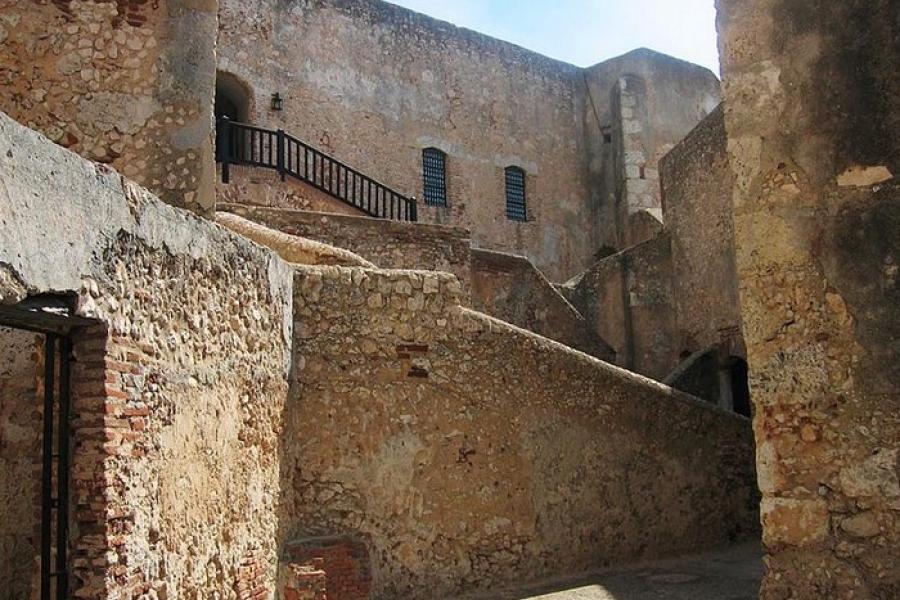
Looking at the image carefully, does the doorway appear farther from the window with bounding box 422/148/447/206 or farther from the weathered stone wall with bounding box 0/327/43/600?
the window with bounding box 422/148/447/206

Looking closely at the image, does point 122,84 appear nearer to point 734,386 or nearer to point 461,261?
point 461,261

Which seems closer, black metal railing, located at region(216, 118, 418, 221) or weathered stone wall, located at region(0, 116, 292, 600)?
weathered stone wall, located at region(0, 116, 292, 600)

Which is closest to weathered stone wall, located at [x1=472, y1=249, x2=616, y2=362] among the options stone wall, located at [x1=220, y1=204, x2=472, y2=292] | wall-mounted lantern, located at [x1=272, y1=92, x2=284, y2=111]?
stone wall, located at [x1=220, y1=204, x2=472, y2=292]

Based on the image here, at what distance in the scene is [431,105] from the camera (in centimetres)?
2250

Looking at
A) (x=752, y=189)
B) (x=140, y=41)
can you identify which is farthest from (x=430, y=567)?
(x=140, y=41)

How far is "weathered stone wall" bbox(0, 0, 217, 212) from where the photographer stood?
720 centimetres

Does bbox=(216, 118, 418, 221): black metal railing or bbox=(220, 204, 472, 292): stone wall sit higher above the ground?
bbox=(216, 118, 418, 221): black metal railing

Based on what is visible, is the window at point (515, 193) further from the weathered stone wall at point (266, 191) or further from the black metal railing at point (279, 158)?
the weathered stone wall at point (266, 191)

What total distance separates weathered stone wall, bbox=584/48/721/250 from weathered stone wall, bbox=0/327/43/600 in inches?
760

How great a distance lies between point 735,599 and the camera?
25.9 ft

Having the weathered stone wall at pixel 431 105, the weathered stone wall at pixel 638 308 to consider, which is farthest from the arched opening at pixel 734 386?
the weathered stone wall at pixel 431 105

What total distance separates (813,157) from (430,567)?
467cm

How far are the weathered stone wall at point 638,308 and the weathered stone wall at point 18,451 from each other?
38.9 feet

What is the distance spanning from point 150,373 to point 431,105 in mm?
18020
